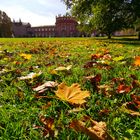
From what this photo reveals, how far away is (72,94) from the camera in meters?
2.12

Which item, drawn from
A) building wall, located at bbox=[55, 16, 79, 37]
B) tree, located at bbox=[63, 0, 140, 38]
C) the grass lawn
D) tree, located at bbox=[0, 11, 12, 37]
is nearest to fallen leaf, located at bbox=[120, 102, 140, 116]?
the grass lawn

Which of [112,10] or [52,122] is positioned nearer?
[52,122]

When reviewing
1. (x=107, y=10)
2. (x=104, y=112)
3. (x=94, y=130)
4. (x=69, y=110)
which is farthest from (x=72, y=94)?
(x=107, y=10)

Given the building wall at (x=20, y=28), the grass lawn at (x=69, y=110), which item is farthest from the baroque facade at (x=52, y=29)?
the grass lawn at (x=69, y=110)

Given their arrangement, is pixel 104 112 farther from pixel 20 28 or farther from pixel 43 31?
pixel 43 31

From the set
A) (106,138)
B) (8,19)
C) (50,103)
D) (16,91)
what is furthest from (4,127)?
(8,19)

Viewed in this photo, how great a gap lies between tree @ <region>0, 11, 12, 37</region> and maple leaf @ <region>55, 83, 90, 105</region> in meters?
91.4

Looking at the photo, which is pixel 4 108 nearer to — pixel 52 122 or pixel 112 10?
pixel 52 122

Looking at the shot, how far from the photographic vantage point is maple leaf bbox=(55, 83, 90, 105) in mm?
2093

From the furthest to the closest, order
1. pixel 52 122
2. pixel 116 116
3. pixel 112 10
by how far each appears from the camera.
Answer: pixel 112 10 → pixel 116 116 → pixel 52 122

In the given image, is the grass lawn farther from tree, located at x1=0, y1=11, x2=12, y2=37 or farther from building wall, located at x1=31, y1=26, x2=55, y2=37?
building wall, located at x1=31, y1=26, x2=55, y2=37

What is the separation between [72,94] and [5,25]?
9345 centimetres

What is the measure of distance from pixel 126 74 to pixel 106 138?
1766 mm

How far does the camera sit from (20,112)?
2.04 m
